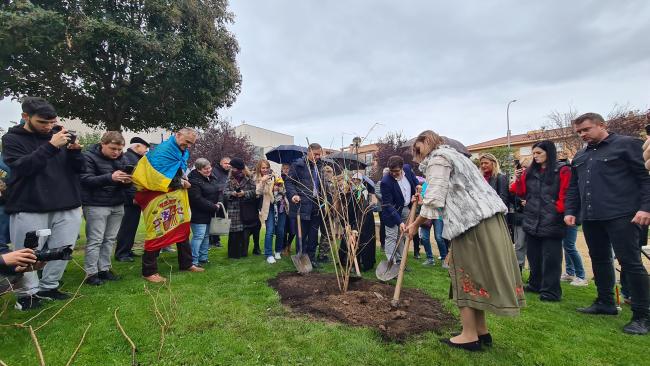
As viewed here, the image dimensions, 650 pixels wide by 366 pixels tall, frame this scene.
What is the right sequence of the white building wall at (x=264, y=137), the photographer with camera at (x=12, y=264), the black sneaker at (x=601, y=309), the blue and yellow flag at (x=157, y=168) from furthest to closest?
the white building wall at (x=264, y=137)
the blue and yellow flag at (x=157, y=168)
the black sneaker at (x=601, y=309)
the photographer with camera at (x=12, y=264)

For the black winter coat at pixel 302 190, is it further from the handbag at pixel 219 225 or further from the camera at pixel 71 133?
the camera at pixel 71 133

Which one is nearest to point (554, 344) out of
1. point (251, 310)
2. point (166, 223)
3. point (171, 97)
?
point (251, 310)

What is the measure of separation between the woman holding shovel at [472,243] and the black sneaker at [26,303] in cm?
414

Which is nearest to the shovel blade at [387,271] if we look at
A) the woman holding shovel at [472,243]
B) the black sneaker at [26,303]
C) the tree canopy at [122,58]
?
the woman holding shovel at [472,243]

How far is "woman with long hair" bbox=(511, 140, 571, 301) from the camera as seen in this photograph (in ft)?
13.7

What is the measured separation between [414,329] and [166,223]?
366cm

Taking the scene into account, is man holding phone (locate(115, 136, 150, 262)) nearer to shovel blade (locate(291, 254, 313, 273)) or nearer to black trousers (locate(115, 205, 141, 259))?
black trousers (locate(115, 205, 141, 259))

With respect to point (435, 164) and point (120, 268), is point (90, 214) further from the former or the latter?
point (435, 164)

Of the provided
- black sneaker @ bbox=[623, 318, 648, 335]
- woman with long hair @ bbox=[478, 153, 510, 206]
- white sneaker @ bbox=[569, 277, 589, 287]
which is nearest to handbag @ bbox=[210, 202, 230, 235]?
woman with long hair @ bbox=[478, 153, 510, 206]

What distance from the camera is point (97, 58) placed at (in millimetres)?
6816

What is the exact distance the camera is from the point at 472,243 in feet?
8.63

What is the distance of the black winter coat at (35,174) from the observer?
3316 mm

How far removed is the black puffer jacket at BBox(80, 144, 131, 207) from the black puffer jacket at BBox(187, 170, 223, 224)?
41.1 inches

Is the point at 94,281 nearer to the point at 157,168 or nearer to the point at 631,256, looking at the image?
the point at 157,168
